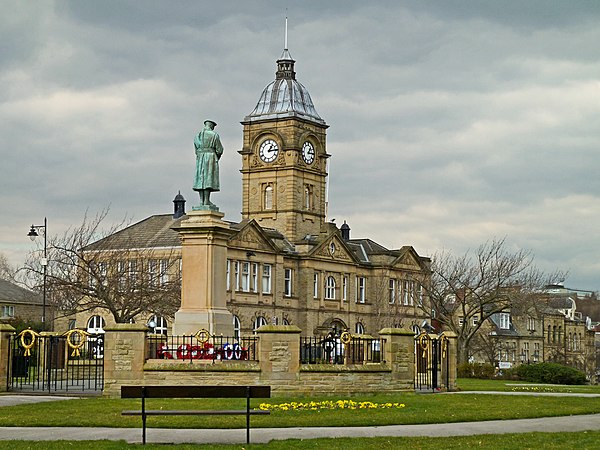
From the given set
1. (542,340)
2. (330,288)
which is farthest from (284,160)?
(542,340)

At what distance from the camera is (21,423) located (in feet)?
69.9

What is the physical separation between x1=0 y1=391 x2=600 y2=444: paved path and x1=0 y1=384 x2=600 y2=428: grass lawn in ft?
2.37

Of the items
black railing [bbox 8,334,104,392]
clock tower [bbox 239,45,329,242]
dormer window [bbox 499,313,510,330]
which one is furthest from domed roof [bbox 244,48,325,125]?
black railing [bbox 8,334,104,392]

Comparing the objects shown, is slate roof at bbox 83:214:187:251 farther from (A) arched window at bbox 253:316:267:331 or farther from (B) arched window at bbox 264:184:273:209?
(B) arched window at bbox 264:184:273:209

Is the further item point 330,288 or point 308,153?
point 308,153

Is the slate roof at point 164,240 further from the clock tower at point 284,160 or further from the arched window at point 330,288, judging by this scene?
the arched window at point 330,288

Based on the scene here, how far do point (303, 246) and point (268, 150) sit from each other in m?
10.2

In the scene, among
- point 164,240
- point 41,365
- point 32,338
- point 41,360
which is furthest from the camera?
point 164,240

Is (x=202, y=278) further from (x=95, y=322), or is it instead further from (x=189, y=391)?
(x=95, y=322)

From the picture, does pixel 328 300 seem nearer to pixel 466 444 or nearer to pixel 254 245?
pixel 254 245

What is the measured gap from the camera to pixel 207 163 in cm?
3434

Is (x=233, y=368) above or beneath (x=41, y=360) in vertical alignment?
above

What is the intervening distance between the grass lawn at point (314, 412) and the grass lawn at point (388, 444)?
2.73 metres

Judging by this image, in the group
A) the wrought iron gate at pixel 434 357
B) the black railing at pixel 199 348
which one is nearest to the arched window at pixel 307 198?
Answer: the wrought iron gate at pixel 434 357
